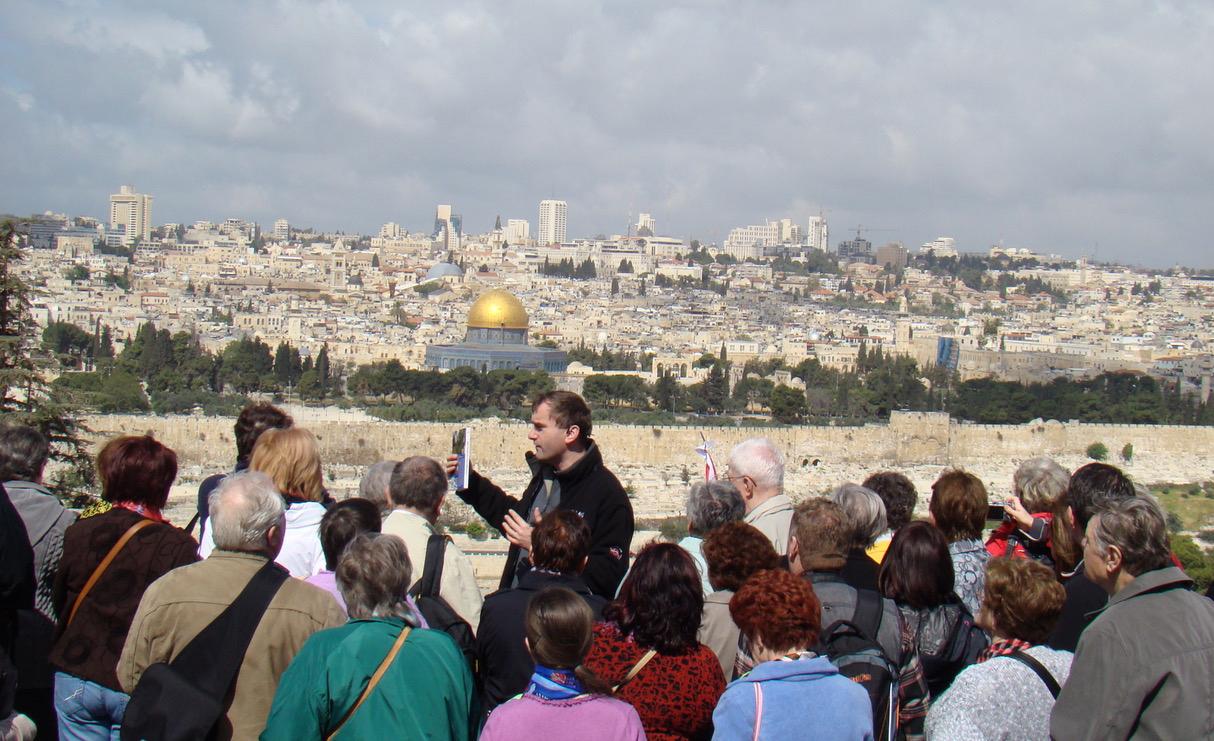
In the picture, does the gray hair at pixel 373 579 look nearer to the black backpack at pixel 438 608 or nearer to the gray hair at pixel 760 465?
the black backpack at pixel 438 608

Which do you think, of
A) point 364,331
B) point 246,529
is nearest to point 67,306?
point 364,331

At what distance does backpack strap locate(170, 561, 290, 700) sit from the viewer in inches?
133

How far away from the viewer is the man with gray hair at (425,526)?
4094 millimetres

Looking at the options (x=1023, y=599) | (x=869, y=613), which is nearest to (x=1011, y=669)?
(x=1023, y=599)

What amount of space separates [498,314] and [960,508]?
49.6 meters

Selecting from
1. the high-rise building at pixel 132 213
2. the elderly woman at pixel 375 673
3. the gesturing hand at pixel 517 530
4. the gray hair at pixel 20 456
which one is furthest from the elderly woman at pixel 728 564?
the high-rise building at pixel 132 213

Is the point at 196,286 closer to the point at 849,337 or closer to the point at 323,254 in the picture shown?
the point at 323,254

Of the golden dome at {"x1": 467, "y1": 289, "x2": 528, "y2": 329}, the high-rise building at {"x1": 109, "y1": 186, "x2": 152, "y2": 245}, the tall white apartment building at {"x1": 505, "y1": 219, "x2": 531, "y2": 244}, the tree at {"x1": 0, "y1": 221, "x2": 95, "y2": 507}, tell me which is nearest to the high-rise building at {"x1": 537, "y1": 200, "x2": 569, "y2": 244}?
→ the tall white apartment building at {"x1": 505, "y1": 219, "x2": 531, "y2": 244}

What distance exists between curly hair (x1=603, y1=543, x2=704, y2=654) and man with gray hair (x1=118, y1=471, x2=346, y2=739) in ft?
2.60

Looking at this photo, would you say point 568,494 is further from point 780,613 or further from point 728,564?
point 780,613

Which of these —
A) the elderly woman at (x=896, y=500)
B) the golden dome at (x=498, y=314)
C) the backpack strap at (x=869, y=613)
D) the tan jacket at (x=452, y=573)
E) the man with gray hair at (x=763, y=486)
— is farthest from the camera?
the golden dome at (x=498, y=314)

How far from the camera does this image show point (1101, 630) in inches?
123

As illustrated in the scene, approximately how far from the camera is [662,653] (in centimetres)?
355

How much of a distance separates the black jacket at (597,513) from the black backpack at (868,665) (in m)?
0.88
